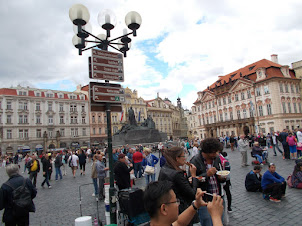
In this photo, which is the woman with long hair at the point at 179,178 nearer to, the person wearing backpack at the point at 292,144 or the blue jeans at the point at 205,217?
the blue jeans at the point at 205,217

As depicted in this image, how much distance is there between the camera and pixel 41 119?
162ft

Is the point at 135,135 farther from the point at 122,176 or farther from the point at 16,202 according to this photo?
the point at 16,202

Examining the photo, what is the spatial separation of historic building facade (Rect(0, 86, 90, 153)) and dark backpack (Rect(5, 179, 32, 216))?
47.5 metres

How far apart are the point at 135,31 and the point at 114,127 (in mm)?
53750

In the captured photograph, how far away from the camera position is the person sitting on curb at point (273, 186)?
5629mm

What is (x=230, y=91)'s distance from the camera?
1877 inches

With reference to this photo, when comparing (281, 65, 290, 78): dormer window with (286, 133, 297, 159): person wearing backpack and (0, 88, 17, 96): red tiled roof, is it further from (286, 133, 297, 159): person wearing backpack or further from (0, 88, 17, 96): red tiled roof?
(0, 88, 17, 96): red tiled roof

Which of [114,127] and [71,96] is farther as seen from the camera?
[114,127]

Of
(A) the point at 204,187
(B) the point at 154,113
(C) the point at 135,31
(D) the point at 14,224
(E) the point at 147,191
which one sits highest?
(B) the point at 154,113

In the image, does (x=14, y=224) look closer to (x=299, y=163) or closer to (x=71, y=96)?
(x=299, y=163)

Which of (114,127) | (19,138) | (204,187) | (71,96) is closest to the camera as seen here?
(204,187)

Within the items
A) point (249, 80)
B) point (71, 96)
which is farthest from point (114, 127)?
point (249, 80)

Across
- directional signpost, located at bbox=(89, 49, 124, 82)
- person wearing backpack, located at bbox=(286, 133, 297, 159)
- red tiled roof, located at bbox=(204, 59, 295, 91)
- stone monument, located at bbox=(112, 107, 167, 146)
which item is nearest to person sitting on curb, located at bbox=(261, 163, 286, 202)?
directional signpost, located at bbox=(89, 49, 124, 82)

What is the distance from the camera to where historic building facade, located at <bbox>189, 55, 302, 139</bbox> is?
38.9 m
